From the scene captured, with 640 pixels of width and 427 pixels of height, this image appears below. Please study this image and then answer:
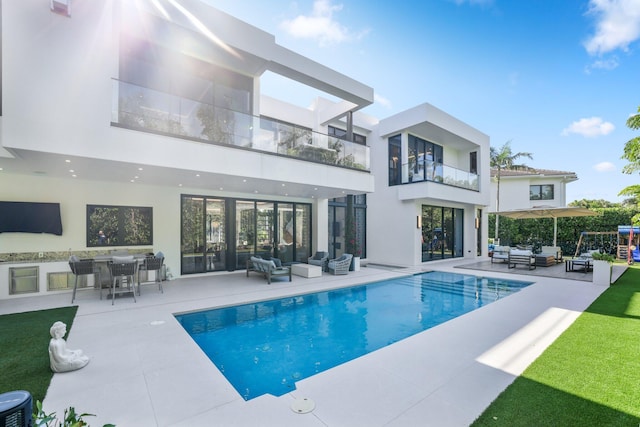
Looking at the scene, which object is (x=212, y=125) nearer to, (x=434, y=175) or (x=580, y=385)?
(x=580, y=385)

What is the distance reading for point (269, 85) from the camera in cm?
1321

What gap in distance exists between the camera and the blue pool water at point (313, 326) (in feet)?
14.8

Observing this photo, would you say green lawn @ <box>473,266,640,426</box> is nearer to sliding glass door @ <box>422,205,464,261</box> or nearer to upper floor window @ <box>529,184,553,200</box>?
sliding glass door @ <box>422,205,464,261</box>

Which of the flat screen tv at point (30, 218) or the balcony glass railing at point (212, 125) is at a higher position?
the balcony glass railing at point (212, 125)

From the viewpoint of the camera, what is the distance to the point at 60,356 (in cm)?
388

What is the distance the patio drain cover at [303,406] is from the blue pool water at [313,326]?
681 mm

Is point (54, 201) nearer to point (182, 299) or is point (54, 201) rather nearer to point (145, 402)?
point (182, 299)

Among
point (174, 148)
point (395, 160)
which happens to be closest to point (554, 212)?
point (395, 160)

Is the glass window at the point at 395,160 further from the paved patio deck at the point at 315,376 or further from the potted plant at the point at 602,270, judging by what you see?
the paved patio deck at the point at 315,376

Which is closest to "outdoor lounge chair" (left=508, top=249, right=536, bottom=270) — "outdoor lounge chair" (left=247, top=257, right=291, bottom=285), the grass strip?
"outdoor lounge chair" (left=247, top=257, right=291, bottom=285)

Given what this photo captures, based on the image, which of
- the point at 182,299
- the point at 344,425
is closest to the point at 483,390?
the point at 344,425

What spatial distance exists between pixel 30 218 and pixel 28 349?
18.6 feet

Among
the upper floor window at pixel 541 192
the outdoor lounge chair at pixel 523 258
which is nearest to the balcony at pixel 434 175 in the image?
the outdoor lounge chair at pixel 523 258

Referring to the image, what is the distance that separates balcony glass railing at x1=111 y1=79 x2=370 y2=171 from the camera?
707 centimetres
